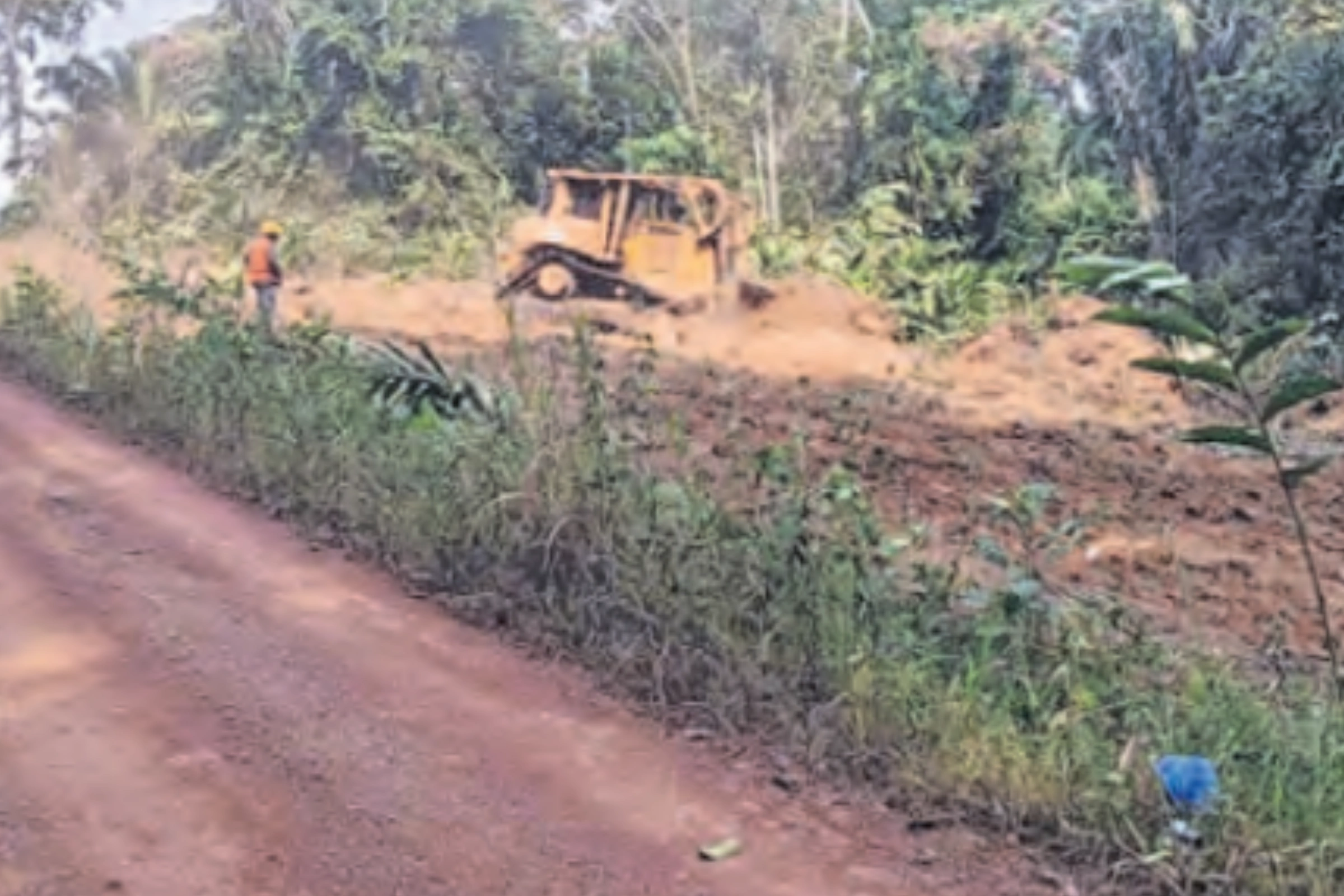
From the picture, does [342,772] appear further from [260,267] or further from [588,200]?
[588,200]

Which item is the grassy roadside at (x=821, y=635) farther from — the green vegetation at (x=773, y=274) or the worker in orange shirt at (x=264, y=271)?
the worker in orange shirt at (x=264, y=271)

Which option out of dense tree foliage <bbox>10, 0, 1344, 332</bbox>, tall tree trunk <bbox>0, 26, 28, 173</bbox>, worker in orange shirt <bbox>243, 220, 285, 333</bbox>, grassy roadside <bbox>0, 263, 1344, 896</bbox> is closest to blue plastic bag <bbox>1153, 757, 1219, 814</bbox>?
grassy roadside <bbox>0, 263, 1344, 896</bbox>

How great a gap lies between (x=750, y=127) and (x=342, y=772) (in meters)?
19.3

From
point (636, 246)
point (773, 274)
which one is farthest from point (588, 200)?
point (773, 274)

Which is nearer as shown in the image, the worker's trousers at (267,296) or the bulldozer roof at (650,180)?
the worker's trousers at (267,296)

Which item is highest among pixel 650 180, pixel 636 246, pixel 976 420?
pixel 650 180

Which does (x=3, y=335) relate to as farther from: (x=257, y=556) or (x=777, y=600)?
(x=777, y=600)

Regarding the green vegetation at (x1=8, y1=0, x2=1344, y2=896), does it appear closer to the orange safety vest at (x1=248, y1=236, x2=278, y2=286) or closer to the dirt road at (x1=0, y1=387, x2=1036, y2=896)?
the dirt road at (x1=0, y1=387, x2=1036, y2=896)

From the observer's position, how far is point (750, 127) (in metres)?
21.7

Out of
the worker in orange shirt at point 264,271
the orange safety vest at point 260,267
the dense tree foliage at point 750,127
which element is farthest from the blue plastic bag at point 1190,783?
the dense tree foliage at point 750,127

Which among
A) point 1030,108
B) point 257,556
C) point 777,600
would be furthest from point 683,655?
point 1030,108

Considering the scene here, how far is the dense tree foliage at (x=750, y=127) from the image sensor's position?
1609cm

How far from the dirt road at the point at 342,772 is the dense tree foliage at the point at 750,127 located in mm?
11932

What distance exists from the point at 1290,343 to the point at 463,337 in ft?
23.1
